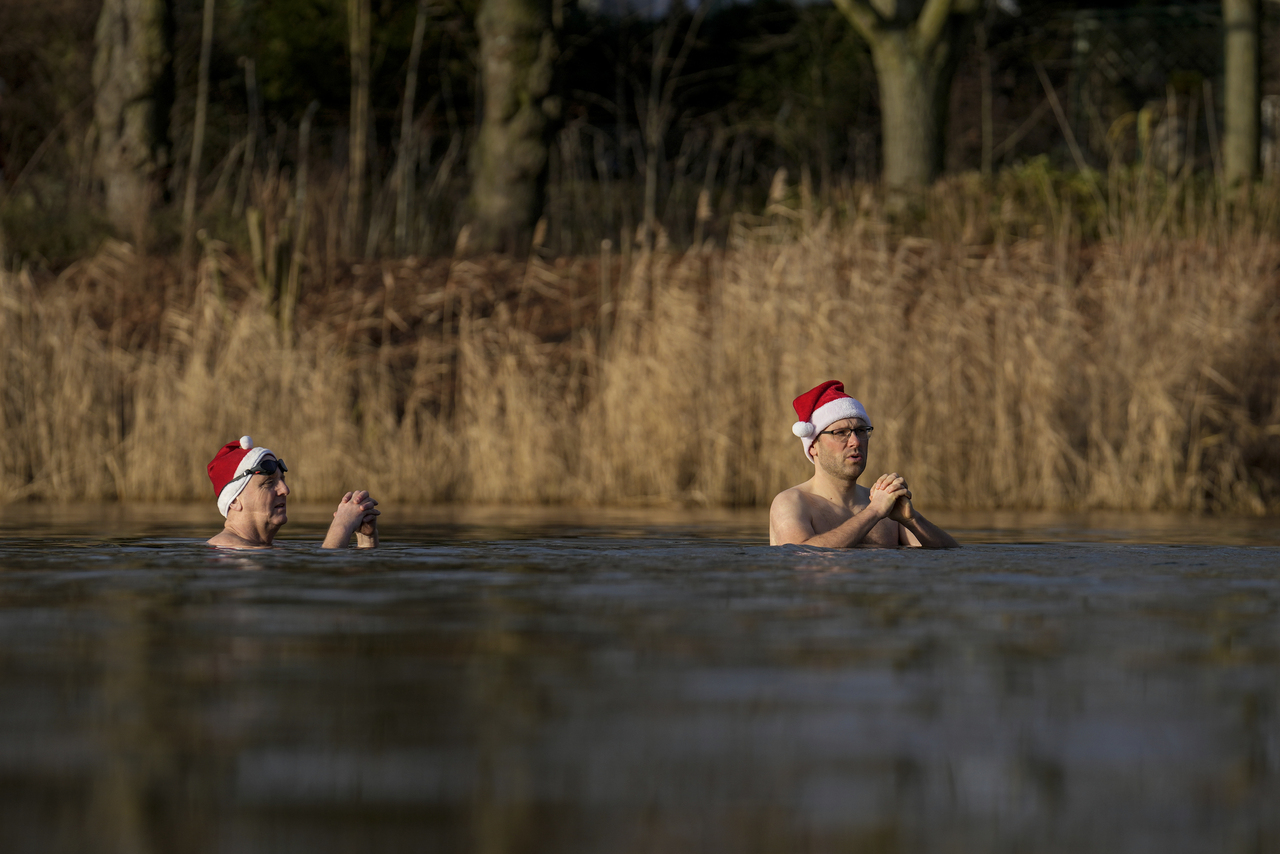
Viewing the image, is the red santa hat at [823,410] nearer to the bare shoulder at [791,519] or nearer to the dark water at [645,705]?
the bare shoulder at [791,519]

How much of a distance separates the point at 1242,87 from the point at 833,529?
12.4 metres

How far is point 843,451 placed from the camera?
9.02 m

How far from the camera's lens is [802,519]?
8.93 meters

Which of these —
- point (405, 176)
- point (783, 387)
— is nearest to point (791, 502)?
point (783, 387)

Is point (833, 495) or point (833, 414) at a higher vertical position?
point (833, 414)

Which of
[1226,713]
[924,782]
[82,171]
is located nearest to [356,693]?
[924,782]

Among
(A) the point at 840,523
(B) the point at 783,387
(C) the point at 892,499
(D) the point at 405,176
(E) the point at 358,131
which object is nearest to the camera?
(C) the point at 892,499

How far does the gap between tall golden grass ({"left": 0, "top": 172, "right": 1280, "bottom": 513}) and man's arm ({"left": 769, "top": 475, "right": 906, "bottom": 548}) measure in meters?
4.53

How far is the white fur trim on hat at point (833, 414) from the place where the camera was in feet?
29.5

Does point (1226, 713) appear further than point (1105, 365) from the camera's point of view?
No

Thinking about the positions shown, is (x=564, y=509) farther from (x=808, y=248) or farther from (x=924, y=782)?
(x=924, y=782)

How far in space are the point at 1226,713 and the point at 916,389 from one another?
9.14 meters

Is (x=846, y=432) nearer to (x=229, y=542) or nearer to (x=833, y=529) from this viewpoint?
(x=833, y=529)

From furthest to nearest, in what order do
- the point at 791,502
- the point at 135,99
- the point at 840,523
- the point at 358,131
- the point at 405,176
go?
1. the point at 135,99
2. the point at 405,176
3. the point at 358,131
4. the point at 840,523
5. the point at 791,502
